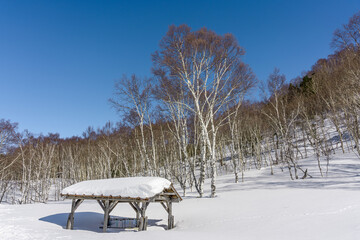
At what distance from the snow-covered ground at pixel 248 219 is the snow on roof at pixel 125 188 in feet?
5.16

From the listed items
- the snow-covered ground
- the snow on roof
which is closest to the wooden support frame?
the snow on roof

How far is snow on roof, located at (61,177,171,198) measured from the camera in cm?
944

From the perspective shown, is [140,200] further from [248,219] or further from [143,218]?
[248,219]

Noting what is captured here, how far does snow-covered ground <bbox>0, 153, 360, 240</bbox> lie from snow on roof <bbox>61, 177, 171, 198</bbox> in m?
1.57

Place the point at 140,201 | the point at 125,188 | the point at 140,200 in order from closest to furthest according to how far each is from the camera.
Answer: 1. the point at 140,200
2. the point at 140,201
3. the point at 125,188

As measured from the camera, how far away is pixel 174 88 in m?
17.8

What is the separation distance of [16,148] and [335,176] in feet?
122

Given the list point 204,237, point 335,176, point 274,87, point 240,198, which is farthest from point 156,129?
point 204,237

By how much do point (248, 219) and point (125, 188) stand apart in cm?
556

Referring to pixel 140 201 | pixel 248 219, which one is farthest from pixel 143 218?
pixel 248 219

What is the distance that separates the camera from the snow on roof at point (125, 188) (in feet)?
31.0

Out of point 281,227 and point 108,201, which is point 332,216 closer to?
point 281,227

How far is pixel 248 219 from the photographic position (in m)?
9.11

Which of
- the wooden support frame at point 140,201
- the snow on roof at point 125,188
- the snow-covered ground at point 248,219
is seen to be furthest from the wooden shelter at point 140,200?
the snow-covered ground at point 248,219
